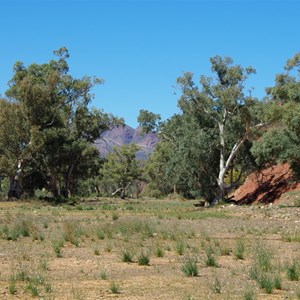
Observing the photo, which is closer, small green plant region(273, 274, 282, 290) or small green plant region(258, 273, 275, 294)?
small green plant region(258, 273, 275, 294)

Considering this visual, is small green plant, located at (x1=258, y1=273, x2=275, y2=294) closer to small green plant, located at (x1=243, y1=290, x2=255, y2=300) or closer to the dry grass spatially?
the dry grass

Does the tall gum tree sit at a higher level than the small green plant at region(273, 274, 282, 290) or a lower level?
higher

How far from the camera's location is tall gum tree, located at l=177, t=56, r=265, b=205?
44938 millimetres

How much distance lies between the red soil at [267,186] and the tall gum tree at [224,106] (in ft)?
12.9

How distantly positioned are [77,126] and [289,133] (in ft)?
88.5

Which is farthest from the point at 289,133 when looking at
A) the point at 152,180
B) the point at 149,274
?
the point at 152,180

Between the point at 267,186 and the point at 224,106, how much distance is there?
390 inches

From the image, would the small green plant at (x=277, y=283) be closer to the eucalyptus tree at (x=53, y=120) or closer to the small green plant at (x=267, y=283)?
the small green plant at (x=267, y=283)

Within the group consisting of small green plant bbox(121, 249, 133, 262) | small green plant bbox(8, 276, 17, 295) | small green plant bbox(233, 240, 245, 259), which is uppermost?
small green plant bbox(233, 240, 245, 259)

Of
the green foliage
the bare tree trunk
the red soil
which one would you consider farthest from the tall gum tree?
the green foliage

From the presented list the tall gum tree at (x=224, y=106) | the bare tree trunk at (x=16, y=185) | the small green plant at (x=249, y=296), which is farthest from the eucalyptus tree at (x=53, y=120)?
the small green plant at (x=249, y=296)

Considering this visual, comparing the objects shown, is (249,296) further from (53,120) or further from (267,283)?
(53,120)

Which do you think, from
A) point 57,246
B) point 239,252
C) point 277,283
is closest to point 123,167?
point 57,246

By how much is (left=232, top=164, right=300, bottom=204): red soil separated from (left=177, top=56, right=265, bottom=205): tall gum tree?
3922 mm
